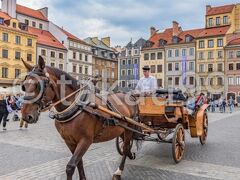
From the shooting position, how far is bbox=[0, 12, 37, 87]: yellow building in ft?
153

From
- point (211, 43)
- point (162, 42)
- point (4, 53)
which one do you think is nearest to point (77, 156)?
point (4, 53)

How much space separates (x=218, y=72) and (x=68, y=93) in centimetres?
5446

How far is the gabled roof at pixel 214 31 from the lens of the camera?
5562 centimetres

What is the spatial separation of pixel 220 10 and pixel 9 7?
3970 cm

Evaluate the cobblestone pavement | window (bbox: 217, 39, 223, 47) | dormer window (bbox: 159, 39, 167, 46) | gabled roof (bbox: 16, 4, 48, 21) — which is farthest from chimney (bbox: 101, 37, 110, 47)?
the cobblestone pavement

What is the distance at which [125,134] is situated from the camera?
20.9 ft

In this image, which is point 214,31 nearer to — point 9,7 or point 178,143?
point 9,7

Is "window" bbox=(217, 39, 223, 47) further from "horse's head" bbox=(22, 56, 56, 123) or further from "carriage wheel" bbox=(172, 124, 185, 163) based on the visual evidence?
"horse's head" bbox=(22, 56, 56, 123)

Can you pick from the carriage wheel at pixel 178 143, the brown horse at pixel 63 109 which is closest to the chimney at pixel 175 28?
the carriage wheel at pixel 178 143

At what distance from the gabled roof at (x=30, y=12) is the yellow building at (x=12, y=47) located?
5.87 meters

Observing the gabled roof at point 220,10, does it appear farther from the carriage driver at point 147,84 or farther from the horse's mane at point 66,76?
the horse's mane at point 66,76

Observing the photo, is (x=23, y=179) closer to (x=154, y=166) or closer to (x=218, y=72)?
(x=154, y=166)

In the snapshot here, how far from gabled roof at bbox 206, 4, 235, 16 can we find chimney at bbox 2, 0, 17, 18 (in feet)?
122

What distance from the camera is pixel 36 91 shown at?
167 inches
